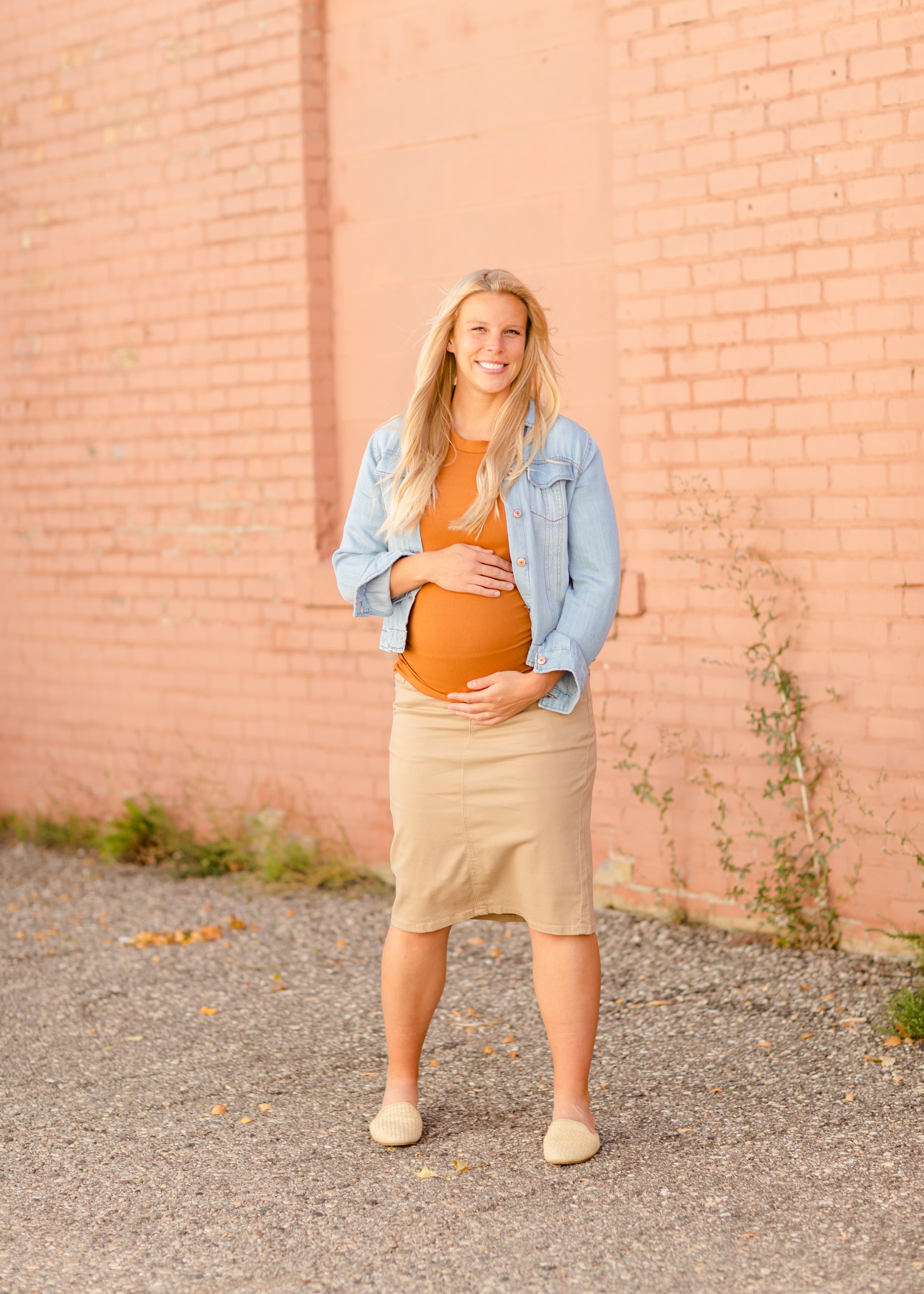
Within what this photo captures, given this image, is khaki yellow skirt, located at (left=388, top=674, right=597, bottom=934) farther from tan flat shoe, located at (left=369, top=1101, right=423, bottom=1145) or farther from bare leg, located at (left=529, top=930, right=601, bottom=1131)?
tan flat shoe, located at (left=369, top=1101, right=423, bottom=1145)

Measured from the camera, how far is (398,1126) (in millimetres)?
3373

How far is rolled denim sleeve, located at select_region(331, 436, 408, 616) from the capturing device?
325 centimetres

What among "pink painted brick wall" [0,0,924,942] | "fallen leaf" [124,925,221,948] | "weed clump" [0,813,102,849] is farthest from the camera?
"weed clump" [0,813,102,849]

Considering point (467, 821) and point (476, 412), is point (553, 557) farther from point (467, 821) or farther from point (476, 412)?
point (467, 821)

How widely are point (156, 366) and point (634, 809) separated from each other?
3071 millimetres

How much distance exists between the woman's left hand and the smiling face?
659mm

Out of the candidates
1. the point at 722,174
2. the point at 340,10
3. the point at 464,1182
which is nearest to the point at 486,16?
the point at 340,10

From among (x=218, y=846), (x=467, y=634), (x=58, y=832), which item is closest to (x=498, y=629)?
(x=467, y=634)

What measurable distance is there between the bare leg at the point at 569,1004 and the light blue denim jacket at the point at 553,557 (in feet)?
1.81

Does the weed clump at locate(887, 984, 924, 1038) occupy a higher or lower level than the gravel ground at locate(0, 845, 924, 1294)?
higher

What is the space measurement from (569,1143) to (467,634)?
1.18 meters

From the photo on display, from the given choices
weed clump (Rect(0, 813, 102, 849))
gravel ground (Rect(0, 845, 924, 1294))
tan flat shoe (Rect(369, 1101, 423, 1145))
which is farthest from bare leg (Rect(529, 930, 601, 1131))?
Result: weed clump (Rect(0, 813, 102, 849))

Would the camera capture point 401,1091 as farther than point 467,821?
Yes

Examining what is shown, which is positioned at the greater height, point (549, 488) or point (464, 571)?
point (549, 488)
